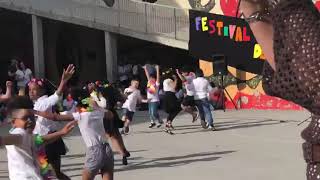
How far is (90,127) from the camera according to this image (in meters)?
7.18

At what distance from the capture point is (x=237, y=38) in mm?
20141

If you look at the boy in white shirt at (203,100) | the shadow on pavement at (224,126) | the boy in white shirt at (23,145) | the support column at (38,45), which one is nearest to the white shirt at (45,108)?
the boy in white shirt at (23,145)

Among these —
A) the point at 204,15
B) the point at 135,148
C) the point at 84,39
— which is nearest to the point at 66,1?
the point at 84,39

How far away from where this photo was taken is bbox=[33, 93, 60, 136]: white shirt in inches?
296

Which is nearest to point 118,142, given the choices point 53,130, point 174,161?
point 174,161

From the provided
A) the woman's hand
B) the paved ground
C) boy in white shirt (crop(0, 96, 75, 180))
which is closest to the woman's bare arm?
the woman's hand

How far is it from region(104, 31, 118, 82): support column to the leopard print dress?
2305cm

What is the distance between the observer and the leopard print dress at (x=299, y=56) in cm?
168

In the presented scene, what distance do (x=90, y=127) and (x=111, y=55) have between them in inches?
702

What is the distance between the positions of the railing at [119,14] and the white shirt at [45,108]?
13.9 metres

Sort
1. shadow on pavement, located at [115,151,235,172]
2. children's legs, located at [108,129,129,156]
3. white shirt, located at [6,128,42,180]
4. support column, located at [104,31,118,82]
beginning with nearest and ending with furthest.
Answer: white shirt, located at [6,128,42,180]
shadow on pavement, located at [115,151,235,172]
children's legs, located at [108,129,129,156]
support column, located at [104,31,118,82]

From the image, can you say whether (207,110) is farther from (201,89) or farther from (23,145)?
(23,145)

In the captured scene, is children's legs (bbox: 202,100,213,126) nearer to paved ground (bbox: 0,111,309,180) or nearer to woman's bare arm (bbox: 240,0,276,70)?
paved ground (bbox: 0,111,309,180)

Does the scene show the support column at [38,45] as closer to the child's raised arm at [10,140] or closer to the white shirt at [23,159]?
the white shirt at [23,159]
